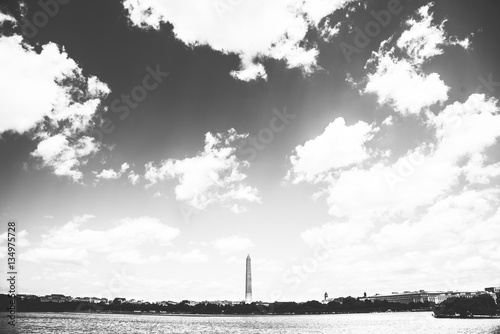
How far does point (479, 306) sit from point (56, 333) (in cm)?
12193

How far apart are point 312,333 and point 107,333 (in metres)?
40.3

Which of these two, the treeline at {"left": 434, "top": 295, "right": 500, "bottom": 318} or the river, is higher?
the treeline at {"left": 434, "top": 295, "right": 500, "bottom": 318}

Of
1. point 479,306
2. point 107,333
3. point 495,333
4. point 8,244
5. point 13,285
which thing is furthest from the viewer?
point 479,306

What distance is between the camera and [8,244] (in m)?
33.0

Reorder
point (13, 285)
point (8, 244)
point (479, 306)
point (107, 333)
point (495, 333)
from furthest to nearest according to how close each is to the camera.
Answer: point (479, 306) → point (107, 333) → point (495, 333) → point (13, 285) → point (8, 244)

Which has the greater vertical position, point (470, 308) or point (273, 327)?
point (470, 308)

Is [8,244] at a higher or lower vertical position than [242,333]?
higher

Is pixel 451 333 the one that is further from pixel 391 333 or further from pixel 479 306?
pixel 479 306

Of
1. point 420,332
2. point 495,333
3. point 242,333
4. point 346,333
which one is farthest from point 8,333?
point 495,333

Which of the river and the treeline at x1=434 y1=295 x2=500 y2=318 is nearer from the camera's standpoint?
the river

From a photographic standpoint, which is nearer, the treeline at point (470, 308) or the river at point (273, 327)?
the river at point (273, 327)

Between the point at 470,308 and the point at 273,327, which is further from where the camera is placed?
the point at 470,308

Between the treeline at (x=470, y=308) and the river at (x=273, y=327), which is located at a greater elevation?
the treeline at (x=470, y=308)

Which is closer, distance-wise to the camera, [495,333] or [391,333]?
[495,333]
